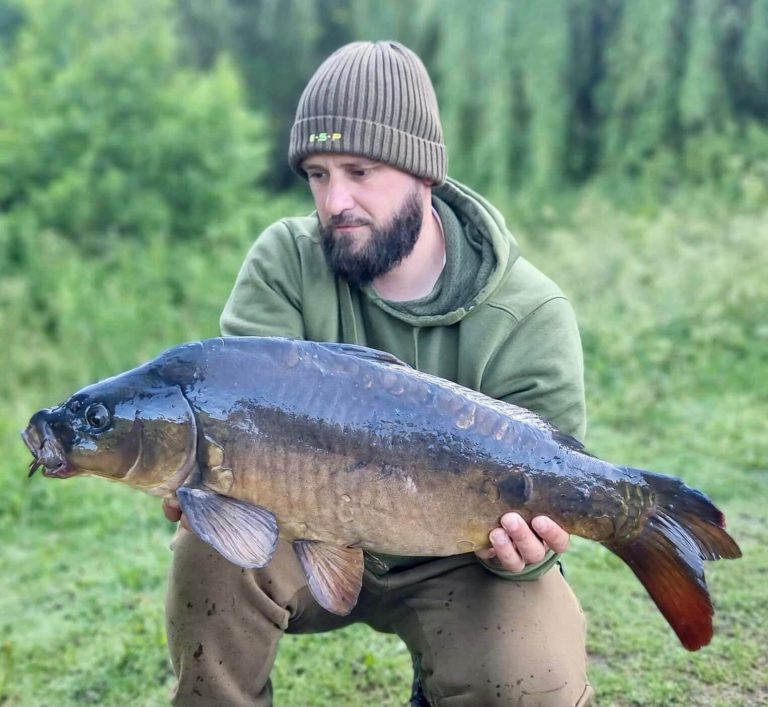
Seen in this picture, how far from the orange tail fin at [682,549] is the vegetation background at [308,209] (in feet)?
2.58

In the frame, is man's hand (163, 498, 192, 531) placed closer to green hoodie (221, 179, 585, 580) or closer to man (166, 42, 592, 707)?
man (166, 42, 592, 707)

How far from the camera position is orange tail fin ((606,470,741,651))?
192cm

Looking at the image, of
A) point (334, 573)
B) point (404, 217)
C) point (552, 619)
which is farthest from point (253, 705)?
point (404, 217)

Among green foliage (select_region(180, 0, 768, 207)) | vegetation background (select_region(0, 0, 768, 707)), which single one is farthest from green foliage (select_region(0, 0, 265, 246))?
green foliage (select_region(180, 0, 768, 207))

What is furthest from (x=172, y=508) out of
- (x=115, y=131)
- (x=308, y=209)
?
(x=308, y=209)

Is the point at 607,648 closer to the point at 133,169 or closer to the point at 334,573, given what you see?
the point at 334,573

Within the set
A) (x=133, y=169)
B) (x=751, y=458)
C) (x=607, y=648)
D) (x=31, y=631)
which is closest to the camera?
(x=607, y=648)

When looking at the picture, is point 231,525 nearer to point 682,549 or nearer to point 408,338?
point 408,338

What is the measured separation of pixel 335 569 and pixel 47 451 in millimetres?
607

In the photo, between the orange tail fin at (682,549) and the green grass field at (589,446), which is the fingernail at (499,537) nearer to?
the orange tail fin at (682,549)

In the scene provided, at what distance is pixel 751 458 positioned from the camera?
165 inches

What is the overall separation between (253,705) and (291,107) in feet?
38.6

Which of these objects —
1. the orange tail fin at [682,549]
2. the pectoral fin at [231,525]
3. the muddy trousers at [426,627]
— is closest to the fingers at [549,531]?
the orange tail fin at [682,549]

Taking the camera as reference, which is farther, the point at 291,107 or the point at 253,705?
the point at 291,107
